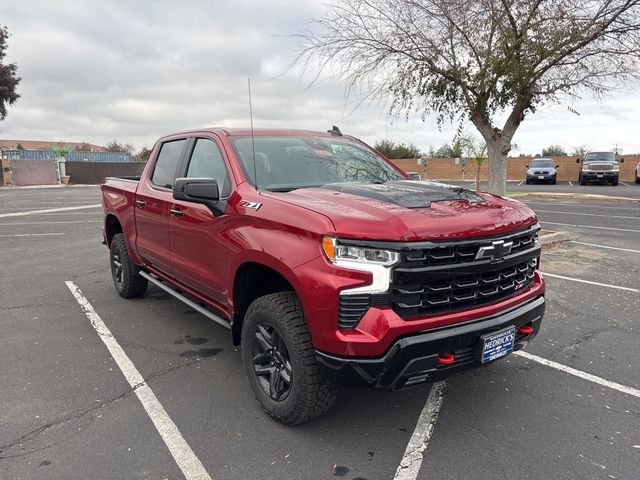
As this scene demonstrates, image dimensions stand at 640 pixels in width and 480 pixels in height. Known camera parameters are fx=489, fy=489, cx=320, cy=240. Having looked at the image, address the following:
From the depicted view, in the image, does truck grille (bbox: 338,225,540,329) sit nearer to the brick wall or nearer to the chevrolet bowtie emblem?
the chevrolet bowtie emblem

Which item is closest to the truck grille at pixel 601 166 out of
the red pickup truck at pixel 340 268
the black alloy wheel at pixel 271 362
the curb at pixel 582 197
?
the curb at pixel 582 197

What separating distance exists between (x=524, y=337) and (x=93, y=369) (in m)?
3.24

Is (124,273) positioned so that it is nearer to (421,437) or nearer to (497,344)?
(421,437)

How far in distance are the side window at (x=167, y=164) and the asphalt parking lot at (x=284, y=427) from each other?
1451mm

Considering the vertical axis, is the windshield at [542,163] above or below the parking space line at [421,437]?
above

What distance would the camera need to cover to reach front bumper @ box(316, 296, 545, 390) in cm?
252

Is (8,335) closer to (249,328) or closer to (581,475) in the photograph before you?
(249,328)

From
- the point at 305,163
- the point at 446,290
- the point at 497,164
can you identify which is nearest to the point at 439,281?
the point at 446,290

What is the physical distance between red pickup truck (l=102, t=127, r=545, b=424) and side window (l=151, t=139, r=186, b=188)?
1.83 feet

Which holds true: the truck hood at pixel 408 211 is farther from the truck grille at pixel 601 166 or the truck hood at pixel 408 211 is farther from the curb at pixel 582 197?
the truck grille at pixel 601 166

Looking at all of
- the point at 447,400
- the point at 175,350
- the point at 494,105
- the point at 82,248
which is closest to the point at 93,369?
the point at 175,350

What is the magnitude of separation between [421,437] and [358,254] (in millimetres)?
1264

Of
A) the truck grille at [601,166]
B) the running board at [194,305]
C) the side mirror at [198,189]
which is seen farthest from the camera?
the truck grille at [601,166]

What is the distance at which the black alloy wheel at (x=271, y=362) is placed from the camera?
9.84 ft
